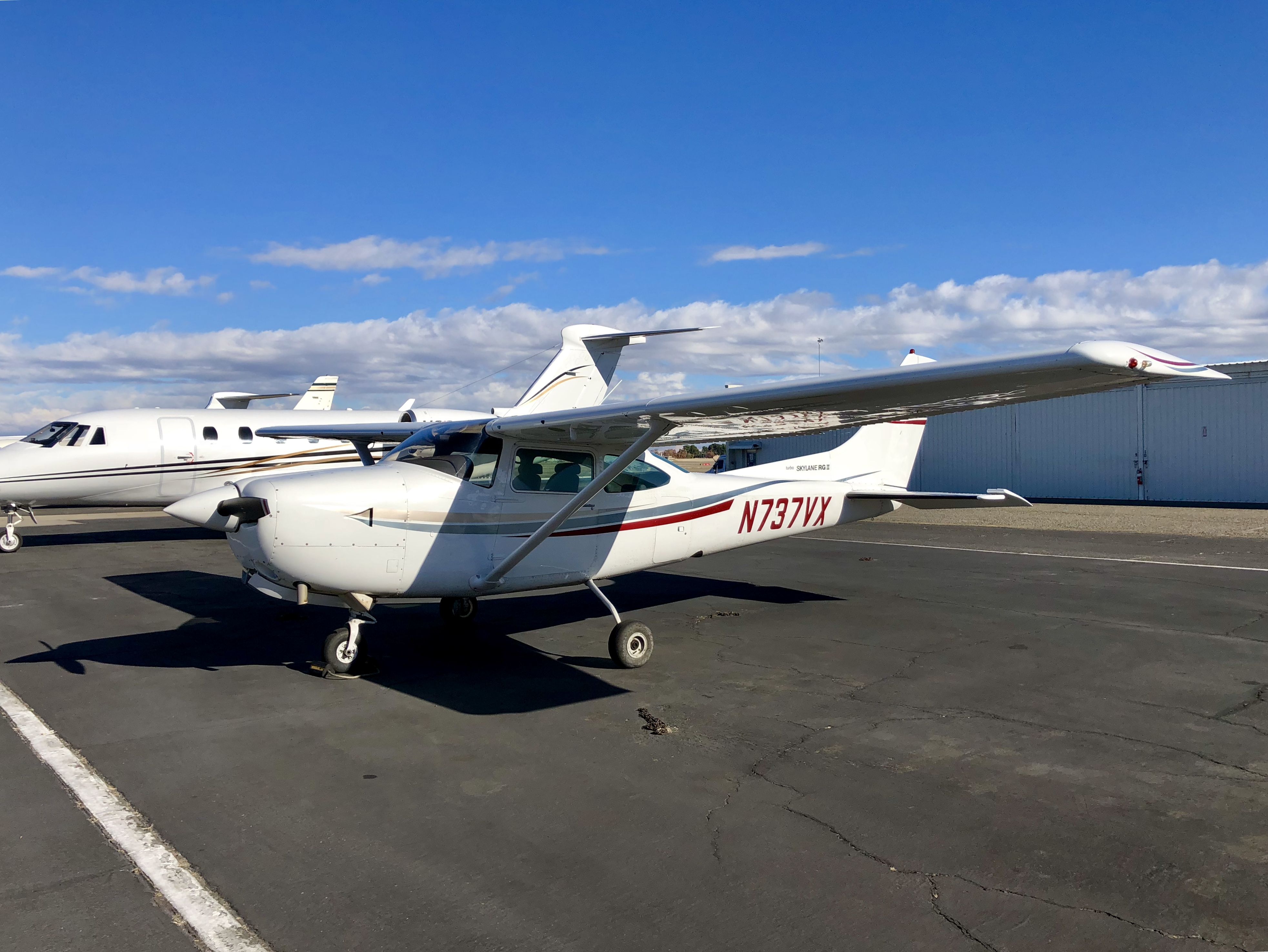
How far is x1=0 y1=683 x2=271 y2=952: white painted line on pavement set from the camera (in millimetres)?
3246

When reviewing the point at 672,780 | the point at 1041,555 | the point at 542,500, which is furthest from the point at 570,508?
the point at 1041,555

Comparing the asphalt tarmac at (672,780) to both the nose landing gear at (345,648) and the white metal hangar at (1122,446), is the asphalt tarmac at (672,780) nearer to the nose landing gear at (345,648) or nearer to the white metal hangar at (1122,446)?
the nose landing gear at (345,648)

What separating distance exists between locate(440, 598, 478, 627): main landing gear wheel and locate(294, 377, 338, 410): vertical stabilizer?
80.4ft

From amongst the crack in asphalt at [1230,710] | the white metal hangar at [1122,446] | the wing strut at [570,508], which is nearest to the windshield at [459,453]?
the wing strut at [570,508]

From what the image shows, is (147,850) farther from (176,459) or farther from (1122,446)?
(1122,446)

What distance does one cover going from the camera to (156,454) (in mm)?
17469

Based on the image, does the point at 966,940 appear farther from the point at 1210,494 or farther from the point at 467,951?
the point at 1210,494

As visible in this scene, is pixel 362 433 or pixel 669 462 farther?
pixel 362 433

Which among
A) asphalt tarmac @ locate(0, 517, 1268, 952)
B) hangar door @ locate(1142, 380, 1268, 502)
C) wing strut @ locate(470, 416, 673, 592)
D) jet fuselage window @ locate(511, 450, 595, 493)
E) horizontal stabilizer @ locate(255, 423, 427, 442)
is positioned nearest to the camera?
asphalt tarmac @ locate(0, 517, 1268, 952)

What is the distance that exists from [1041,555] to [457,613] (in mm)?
10702

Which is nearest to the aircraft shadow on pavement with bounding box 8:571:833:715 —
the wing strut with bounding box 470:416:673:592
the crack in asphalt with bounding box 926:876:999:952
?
the wing strut with bounding box 470:416:673:592

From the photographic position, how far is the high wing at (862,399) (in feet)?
13.9

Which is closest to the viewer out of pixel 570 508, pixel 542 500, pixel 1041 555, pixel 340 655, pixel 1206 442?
pixel 340 655

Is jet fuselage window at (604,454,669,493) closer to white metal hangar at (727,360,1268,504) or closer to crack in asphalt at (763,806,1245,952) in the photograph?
crack in asphalt at (763,806,1245,952)
